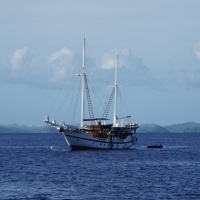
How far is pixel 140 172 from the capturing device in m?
91.4

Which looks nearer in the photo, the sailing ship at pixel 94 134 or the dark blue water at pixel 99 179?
the dark blue water at pixel 99 179

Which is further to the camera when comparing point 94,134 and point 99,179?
point 94,134

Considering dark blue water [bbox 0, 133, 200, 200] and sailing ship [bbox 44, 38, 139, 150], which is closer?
dark blue water [bbox 0, 133, 200, 200]

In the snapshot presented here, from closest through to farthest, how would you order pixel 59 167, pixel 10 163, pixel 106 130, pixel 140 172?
pixel 140 172 → pixel 59 167 → pixel 10 163 → pixel 106 130

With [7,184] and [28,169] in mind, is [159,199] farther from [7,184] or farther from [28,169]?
[28,169]

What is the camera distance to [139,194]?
67438mm

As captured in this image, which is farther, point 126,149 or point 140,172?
point 126,149

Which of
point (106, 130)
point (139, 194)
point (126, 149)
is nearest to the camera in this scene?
point (139, 194)

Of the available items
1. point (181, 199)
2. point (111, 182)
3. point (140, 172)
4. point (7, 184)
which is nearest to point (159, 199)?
point (181, 199)

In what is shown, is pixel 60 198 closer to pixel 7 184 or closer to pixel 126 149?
pixel 7 184

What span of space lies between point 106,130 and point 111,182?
203 feet

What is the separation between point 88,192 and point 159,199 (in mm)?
8952

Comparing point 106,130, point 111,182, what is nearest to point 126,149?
point 106,130

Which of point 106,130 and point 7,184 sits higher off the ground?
point 106,130
